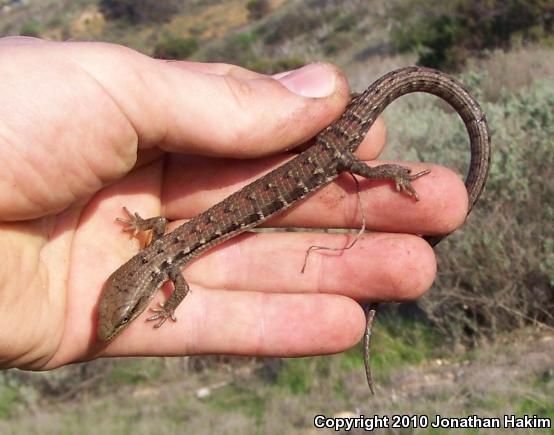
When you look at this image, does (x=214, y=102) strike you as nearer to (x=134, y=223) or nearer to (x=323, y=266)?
(x=134, y=223)

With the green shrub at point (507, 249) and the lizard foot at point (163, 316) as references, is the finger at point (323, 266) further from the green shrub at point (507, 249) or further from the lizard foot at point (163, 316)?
the green shrub at point (507, 249)

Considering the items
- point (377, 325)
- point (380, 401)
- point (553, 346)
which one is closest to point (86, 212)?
point (380, 401)

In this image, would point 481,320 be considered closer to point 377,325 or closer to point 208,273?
point 377,325

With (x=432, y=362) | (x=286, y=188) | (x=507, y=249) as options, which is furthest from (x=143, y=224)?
(x=507, y=249)

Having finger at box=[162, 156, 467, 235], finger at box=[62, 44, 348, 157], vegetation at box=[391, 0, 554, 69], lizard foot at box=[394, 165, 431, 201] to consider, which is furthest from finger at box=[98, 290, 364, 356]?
vegetation at box=[391, 0, 554, 69]

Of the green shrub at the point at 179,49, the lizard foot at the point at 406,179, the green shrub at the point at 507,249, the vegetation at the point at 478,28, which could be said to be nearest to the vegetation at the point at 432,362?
the green shrub at the point at 507,249
